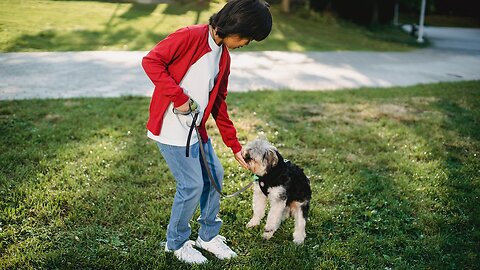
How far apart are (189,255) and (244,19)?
1.95 m

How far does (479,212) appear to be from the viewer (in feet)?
14.7

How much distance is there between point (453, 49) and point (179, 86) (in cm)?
2079

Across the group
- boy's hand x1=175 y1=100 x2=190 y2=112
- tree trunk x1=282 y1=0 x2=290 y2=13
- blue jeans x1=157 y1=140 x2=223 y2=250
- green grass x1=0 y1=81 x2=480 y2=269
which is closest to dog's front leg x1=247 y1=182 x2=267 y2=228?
green grass x1=0 y1=81 x2=480 y2=269

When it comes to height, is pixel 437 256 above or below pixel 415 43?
above

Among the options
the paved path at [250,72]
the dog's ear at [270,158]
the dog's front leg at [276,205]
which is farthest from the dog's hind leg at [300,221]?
the paved path at [250,72]

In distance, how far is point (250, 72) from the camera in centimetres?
1130

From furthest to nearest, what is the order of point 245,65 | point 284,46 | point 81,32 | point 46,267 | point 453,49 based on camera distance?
point 453,49 < point 284,46 < point 81,32 < point 245,65 < point 46,267

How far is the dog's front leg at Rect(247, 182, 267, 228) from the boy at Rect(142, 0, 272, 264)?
0.74 meters

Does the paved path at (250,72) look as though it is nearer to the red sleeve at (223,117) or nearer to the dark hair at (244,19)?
the red sleeve at (223,117)

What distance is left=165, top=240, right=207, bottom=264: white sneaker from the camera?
3.40 meters

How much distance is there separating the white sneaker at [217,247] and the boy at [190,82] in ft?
0.82

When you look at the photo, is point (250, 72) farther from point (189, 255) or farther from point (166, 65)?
point (166, 65)

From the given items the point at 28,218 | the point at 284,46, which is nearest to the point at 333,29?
the point at 284,46

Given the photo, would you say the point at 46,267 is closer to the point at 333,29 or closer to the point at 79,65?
the point at 79,65
